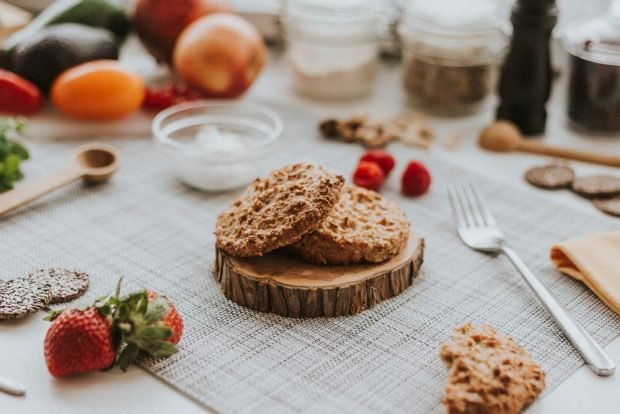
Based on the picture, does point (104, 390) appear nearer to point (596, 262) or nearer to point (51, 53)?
point (596, 262)

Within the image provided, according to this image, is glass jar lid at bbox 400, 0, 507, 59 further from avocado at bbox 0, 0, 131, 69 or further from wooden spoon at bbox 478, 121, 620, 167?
avocado at bbox 0, 0, 131, 69

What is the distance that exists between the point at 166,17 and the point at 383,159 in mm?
818

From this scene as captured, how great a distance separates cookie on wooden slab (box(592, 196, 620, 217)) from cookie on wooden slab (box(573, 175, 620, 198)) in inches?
0.5

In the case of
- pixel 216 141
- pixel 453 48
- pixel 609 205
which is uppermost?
pixel 453 48

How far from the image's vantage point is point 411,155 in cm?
191

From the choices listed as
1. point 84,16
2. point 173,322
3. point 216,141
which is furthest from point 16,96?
point 173,322

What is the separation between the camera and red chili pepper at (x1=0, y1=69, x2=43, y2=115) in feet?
6.49

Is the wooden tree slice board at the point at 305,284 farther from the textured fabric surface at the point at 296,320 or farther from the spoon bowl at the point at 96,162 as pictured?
the spoon bowl at the point at 96,162

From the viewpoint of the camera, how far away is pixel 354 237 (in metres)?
1.30

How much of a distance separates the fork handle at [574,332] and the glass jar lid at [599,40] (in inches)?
26.6

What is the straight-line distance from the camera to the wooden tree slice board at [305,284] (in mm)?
1269

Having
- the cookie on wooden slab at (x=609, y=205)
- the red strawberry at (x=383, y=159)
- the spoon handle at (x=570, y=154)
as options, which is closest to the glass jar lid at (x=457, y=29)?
the spoon handle at (x=570, y=154)

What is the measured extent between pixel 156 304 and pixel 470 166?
100 cm

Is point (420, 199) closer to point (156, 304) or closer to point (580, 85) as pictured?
point (580, 85)
